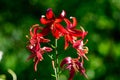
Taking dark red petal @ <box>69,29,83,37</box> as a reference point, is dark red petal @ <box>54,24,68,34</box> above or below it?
above

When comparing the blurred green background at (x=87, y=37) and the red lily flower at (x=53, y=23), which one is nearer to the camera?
the red lily flower at (x=53, y=23)

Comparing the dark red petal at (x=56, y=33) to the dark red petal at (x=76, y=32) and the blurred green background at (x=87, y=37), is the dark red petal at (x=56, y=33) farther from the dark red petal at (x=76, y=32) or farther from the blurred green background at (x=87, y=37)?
the blurred green background at (x=87, y=37)

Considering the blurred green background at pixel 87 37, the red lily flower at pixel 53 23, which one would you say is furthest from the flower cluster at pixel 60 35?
the blurred green background at pixel 87 37

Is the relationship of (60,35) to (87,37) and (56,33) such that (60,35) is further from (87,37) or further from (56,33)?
(87,37)

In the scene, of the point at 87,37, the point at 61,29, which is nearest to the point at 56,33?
the point at 61,29

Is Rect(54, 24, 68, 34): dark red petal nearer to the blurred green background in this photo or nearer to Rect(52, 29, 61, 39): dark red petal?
Rect(52, 29, 61, 39): dark red petal

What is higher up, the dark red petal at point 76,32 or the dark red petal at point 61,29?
the dark red petal at point 61,29

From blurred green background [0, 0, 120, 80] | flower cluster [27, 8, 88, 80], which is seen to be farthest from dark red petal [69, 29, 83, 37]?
blurred green background [0, 0, 120, 80]

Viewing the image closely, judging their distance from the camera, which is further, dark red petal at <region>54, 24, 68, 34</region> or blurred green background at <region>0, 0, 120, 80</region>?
blurred green background at <region>0, 0, 120, 80</region>

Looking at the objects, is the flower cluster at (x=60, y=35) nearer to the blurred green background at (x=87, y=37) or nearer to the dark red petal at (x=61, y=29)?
the dark red petal at (x=61, y=29)
